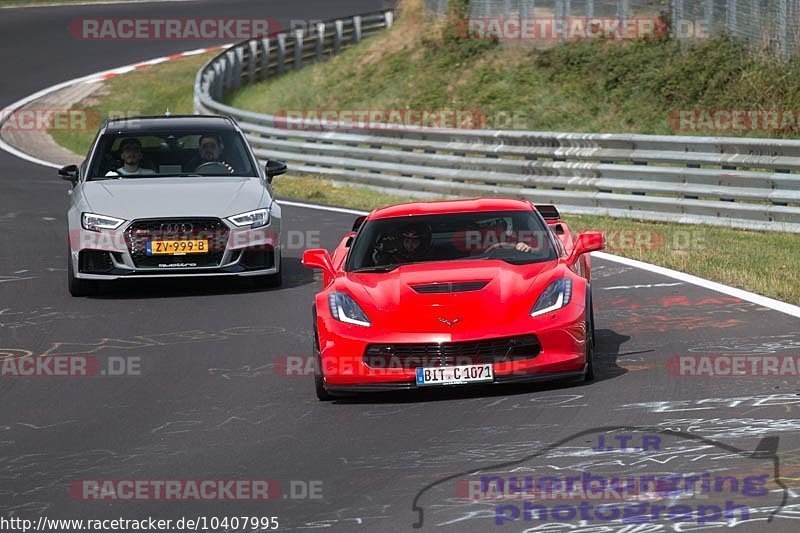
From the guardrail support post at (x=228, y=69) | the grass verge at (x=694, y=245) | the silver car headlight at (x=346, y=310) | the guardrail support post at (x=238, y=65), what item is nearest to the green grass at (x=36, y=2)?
the guardrail support post at (x=238, y=65)

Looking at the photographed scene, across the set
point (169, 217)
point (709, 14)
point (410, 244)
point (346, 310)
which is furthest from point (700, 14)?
point (346, 310)

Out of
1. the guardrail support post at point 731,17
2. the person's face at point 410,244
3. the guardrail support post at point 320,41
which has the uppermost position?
the guardrail support post at point 731,17

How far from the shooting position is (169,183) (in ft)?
48.1

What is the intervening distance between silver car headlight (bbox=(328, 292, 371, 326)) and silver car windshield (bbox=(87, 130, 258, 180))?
5.54 m

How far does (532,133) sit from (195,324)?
9312 mm

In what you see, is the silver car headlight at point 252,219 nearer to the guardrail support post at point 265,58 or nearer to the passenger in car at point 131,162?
the passenger in car at point 131,162

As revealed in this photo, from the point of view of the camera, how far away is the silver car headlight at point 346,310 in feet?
31.1

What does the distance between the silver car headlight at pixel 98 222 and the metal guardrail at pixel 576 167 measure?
752 centimetres

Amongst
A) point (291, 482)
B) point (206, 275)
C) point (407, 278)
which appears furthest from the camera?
point (206, 275)

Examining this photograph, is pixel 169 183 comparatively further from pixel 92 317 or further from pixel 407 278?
pixel 407 278

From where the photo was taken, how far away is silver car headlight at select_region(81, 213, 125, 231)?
13984 mm

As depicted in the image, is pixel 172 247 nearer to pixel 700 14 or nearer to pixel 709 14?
pixel 709 14

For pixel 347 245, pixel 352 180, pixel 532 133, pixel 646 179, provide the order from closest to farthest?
1. pixel 347 245
2. pixel 646 179
3. pixel 532 133
4. pixel 352 180

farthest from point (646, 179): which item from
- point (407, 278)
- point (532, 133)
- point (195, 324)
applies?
point (407, 278)
